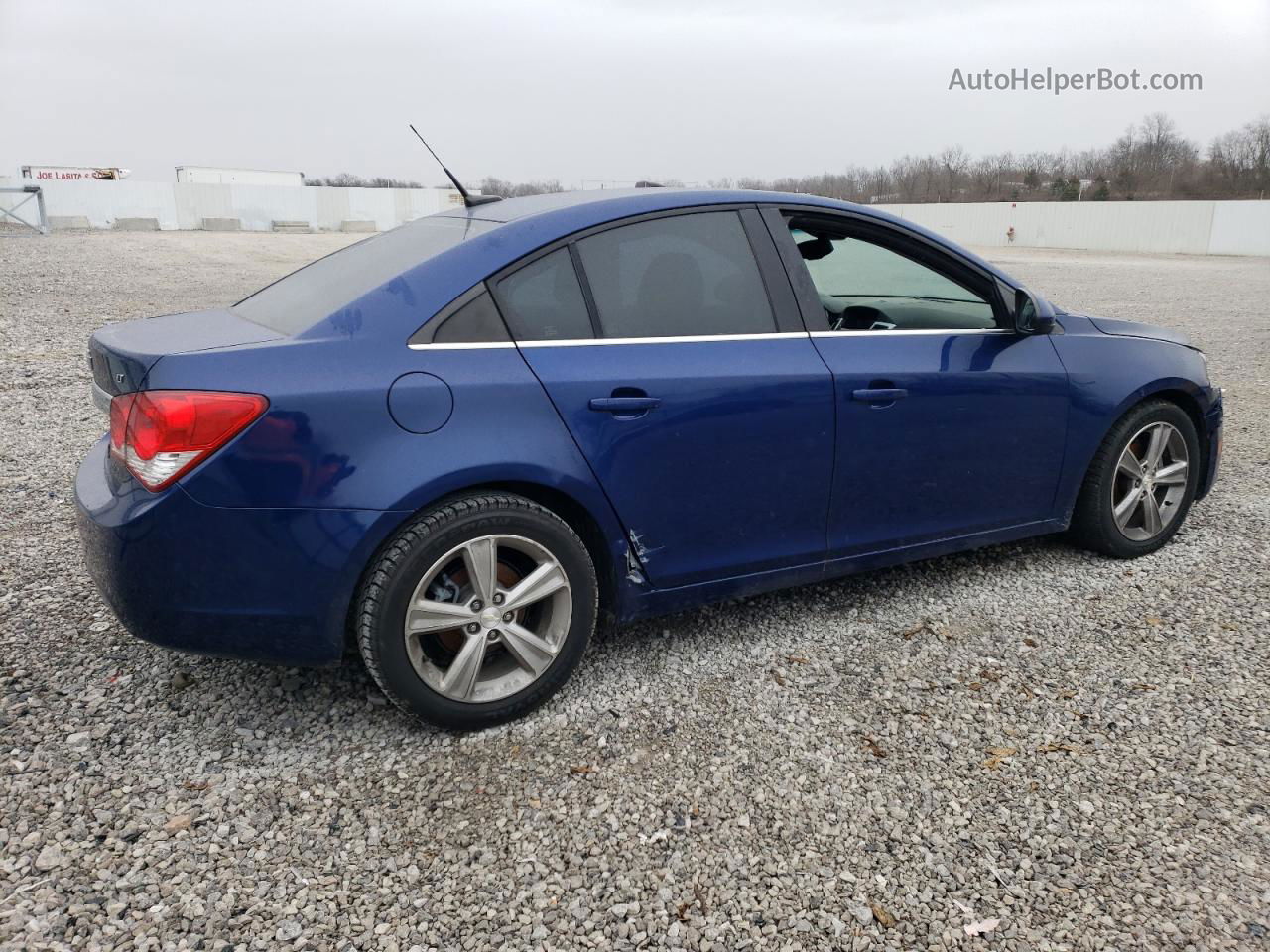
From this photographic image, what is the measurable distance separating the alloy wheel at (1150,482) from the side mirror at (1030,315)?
0.74 meters

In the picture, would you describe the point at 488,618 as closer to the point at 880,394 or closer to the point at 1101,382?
the point at 880,394

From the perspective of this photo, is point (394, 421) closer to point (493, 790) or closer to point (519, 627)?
point (519, 627)

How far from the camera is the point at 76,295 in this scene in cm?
1439

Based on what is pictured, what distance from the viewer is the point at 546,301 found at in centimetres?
295

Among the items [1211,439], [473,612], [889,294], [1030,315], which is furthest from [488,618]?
[1211,439]

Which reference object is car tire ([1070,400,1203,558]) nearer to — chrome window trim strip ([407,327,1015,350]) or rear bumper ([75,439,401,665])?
chrome window trim strip ([407,327,1015,350])

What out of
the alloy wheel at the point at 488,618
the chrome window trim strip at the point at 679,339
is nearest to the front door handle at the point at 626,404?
the chrome window trim strip at the point at 679,339

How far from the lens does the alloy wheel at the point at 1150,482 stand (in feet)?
13.8

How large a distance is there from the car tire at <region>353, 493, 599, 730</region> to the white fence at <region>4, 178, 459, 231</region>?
146 feet

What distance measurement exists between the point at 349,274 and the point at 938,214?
56.8 metres

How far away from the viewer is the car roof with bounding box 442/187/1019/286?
10.1 feet

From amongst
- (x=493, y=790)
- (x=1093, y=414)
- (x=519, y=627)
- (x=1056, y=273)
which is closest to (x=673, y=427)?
(x=519, y=627)

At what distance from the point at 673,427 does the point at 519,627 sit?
0.77 m

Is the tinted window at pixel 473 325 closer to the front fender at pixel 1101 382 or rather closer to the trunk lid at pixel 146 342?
the trunk lid at pixel 146 342
